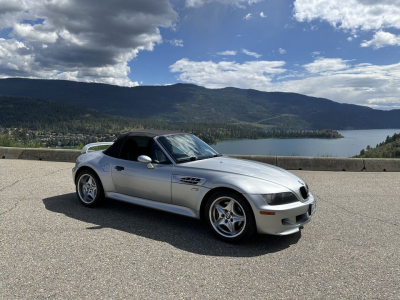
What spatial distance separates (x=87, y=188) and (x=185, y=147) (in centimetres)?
195

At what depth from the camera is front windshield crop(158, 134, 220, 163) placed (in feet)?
14.5

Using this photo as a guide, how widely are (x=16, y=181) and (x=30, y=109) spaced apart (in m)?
130

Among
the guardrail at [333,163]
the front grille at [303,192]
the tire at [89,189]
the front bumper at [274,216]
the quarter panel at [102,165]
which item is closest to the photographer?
the front bumper at [274,216]

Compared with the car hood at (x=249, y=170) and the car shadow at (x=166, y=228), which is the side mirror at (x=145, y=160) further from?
the car shadow at (x=166, y=228)

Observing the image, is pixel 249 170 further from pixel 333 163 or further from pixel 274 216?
pixel 333 163

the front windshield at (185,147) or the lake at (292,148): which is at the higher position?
the front windshield at (185,147)

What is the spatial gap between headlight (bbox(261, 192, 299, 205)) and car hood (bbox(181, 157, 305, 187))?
0.18 m

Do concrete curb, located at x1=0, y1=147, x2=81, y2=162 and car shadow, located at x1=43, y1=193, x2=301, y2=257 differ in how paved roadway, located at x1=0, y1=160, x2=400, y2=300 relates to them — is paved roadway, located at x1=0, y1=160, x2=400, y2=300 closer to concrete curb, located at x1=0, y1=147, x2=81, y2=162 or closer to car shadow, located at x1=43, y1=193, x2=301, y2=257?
car shadow, located at x1=43, y1=193, x2=301, y2=257

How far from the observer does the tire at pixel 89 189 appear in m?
4.93

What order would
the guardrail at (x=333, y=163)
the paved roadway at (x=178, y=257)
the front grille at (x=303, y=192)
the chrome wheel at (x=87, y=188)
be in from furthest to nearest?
1. the guardrail at (x=333, y=163)
2. the chrome wheel at (x=87, y=188)
3. the front grille at (x=303, y=192)
4. the paved roadway at (x=178, y=257)

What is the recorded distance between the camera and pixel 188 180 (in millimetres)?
3947

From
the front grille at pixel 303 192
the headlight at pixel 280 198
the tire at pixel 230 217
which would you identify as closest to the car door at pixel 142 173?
the tire at pixel 230 217

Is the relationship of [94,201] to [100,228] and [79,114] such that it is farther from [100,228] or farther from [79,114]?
[79,114]

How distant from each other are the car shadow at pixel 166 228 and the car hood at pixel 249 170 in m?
0.77
